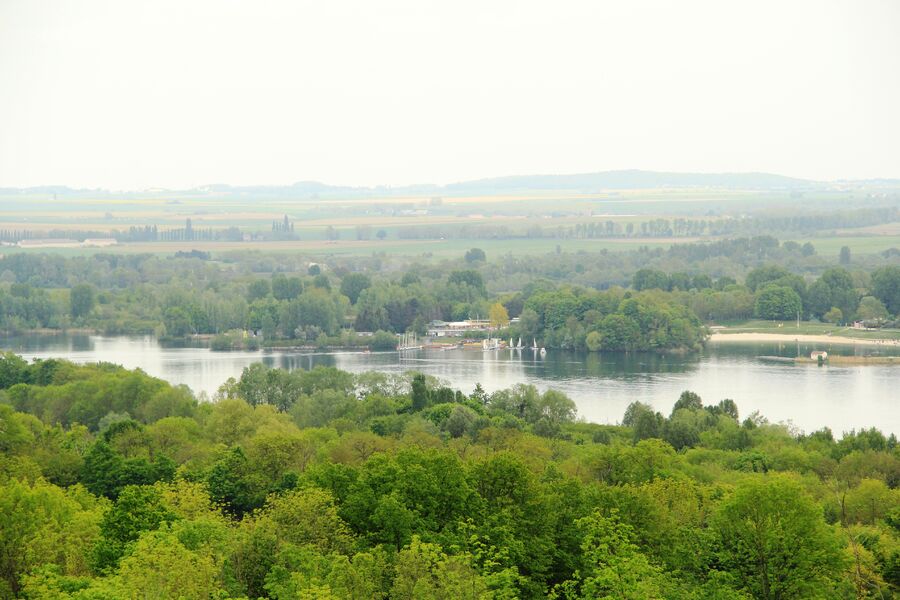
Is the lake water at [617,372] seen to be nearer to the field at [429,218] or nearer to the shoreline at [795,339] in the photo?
the shoreline at [795,339]

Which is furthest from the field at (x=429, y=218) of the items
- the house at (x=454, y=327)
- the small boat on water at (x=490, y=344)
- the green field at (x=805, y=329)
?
the small boat on water at (x=490, y=344)

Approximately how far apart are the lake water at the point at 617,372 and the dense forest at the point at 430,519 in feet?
35.8

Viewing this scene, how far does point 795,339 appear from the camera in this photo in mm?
56188

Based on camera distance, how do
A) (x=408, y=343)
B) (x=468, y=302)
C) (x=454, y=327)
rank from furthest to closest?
1. (x=468, y=302)
2. (x=454, y=327)
3. (x=408, y=343)

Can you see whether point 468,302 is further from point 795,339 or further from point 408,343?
point 795,339

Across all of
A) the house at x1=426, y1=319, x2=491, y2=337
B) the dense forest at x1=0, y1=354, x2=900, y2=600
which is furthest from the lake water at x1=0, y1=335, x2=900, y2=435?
the dense forest at x1=0, y1=354, x2=900, y2=600

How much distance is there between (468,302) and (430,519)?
52.0 meters

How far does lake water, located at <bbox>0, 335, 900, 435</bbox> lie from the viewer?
124ft

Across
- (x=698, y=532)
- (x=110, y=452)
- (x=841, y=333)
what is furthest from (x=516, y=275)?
(x=698, y=532)

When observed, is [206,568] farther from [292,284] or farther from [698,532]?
[292,284]

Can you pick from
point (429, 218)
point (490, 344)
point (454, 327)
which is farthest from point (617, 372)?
point (429, 218)

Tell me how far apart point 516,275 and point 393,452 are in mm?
59292

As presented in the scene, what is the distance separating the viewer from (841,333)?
57.4 metres

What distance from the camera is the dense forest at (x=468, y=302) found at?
57969 millimetres
